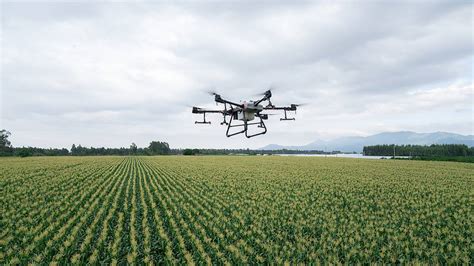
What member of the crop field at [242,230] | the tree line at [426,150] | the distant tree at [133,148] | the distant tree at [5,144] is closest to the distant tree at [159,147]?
the distant tree at [133,148]

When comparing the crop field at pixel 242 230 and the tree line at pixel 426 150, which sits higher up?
the tree line at pixel 426 150

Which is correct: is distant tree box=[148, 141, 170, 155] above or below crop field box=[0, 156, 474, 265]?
above

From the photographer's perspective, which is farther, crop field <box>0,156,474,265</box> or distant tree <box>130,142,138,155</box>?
distant tree <box>130,142,138,155</box>

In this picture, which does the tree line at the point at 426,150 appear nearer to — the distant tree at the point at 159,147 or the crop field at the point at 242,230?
the crop field at the point at 242,230

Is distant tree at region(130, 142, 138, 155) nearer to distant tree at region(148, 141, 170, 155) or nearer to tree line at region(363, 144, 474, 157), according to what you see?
distant tree at region(148, 141, 170, 155)

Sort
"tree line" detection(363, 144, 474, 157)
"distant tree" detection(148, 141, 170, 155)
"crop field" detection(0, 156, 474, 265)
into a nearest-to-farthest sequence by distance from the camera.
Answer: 1. "crop field" detection(0, 156, 474, 265)
2. "tree line" detection(363, 144, 474, 157)
3. "distant tree" detection(148, 141, 170, 155)

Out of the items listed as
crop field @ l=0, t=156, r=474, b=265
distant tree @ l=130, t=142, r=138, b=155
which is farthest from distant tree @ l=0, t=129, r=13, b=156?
crop field @ l=0, t=156, r=474, b=265

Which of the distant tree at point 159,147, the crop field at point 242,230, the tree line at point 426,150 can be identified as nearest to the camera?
the crop field at point 242,230

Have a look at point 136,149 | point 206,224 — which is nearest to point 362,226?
point 206,224
